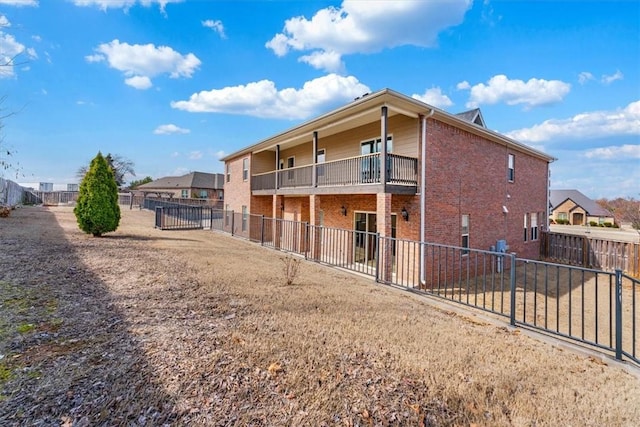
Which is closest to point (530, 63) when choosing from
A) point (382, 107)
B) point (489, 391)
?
point (382, 107)

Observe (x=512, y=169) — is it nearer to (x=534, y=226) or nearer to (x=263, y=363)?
(x=534, y=226)

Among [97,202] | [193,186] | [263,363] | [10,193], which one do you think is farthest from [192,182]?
[263,363]

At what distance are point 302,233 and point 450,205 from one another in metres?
6.53

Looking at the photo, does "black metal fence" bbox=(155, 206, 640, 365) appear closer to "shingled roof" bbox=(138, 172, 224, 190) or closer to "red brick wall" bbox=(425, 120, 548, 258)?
"red brick wall" bbox=(425, 120, 548, 258)

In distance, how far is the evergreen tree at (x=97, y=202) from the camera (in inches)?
391

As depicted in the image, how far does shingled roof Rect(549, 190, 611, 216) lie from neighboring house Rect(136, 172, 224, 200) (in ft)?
176

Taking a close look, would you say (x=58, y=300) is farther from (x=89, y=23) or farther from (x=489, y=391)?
(x=89, y=23)

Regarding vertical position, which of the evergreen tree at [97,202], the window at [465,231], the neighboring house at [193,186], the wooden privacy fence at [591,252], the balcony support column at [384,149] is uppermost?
the neighboring house at [193,186]

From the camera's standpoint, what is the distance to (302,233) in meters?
13.8

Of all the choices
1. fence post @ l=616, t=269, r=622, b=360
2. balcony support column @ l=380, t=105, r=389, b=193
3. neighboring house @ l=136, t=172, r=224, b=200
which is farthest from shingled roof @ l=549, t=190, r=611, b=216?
neighboring house @ l=136, t=172, r=224, b=200

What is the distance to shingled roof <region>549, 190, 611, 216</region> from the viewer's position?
1736 inches

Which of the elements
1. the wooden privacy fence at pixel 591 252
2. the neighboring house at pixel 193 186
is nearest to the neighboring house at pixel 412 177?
the wooden privacy fence at pixel 591 252

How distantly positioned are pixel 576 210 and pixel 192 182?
62.3 meters

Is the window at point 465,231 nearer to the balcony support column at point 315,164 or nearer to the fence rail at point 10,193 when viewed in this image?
the balcony support column at point 315,164
